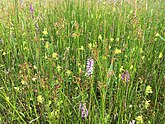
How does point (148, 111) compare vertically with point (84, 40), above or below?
below

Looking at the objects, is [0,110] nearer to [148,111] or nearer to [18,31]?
[148,111]

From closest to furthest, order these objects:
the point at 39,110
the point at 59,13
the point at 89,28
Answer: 1. the point at 39,110
2. the point at 89,28
3. the point at 59,13

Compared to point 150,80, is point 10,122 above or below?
below

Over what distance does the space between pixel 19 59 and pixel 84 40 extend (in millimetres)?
599

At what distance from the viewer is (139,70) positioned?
1542mm

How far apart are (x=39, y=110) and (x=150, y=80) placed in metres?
0.72

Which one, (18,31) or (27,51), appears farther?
(18,31)

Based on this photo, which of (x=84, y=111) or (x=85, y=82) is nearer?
(x=84, y=111)

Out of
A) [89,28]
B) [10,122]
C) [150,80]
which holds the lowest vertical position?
[10,122]

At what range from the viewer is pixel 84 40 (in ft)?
6.65

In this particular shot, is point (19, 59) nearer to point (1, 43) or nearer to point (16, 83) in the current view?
point (16, 83)

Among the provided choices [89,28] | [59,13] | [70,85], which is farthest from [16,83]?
[59,13]

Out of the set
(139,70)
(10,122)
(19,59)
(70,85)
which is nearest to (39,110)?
(10,122)

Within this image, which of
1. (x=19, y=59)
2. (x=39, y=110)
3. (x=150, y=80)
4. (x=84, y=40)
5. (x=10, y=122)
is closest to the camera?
(x=10, y=122)
